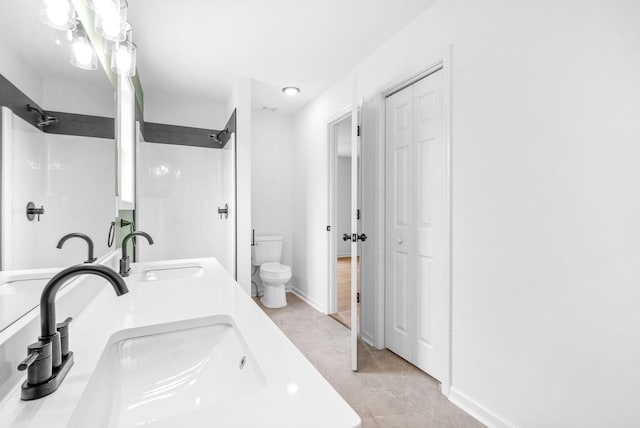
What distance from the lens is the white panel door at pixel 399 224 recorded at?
90.9 inches

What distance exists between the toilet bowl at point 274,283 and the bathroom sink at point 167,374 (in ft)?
8.48

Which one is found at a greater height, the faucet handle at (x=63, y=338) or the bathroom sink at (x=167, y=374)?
the faucet handle at (x=63, y=338)

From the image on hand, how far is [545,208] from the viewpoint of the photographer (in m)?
1.39

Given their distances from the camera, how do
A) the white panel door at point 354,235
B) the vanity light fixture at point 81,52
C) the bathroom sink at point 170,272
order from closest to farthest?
the vanity light fixture at point 81,52, the bathroom sink at point 170,272, the white panel door at point 354,235

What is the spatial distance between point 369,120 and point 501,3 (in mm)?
1225

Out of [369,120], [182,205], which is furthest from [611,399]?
[182,205]

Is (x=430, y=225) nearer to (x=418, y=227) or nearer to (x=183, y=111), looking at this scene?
(x=418, y=227)

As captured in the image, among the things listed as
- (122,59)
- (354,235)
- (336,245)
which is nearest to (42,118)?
(122,59)

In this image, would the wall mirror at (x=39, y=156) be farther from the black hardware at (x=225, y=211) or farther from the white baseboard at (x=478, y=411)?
the black hardware at (x=225, y=211)

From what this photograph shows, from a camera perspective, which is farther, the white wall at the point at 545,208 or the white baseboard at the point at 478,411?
the white baseboard at the point at 478,411

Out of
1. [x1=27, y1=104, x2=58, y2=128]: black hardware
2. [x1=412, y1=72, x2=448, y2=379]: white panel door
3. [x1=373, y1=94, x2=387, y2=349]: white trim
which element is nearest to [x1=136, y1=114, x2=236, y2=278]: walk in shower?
[x1=373, y1=94, x2=387, y2=349]: white trim

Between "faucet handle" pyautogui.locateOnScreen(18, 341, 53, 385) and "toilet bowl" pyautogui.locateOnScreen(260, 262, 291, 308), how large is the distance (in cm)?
297

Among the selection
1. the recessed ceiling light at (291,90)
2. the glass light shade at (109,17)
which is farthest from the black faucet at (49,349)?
the recessed ceiling light at (291,90)

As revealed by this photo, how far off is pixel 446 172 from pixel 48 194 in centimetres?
Answer: 182
